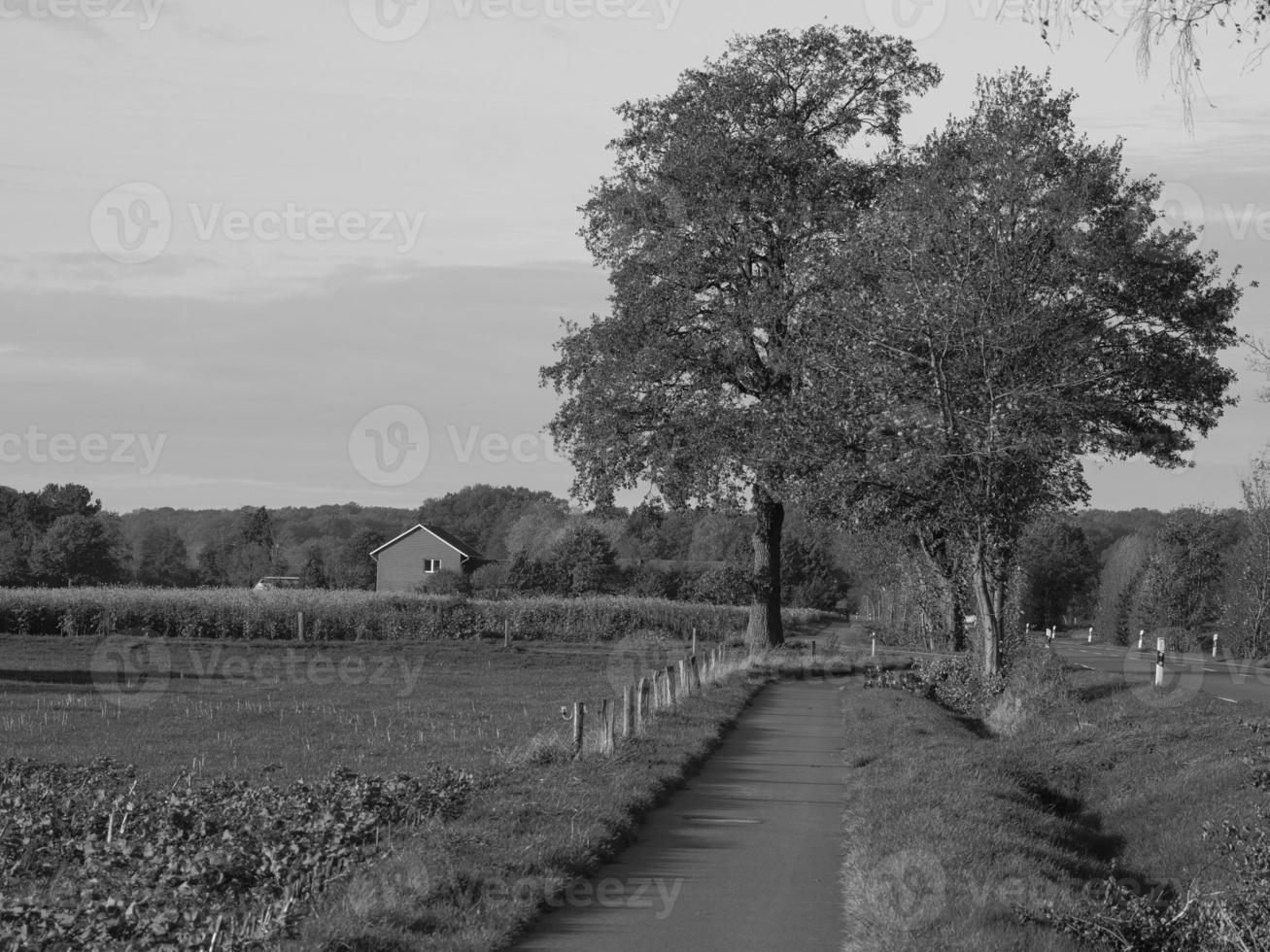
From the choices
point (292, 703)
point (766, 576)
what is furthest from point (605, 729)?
point (766, 576)

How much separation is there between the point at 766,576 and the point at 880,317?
15.3 metres

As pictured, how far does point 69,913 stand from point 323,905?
150 cm

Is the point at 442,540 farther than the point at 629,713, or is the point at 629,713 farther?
the point at 442,540

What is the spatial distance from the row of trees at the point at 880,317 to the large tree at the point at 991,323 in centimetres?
5

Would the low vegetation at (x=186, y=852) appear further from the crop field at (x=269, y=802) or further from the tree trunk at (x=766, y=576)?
the tree trunk at (x=766, y=576)

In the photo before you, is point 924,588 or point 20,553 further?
point 20,553

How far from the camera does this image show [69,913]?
27.6ft

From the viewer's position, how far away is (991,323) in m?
25.6

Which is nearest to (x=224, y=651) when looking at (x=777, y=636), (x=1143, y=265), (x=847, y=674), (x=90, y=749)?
(x=777, y=636)

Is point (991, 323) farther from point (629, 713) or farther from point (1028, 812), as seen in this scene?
point (1028, 812)

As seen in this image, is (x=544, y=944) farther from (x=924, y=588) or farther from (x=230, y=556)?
(x=230, y=556)

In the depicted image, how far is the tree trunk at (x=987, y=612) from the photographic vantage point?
26391 mm

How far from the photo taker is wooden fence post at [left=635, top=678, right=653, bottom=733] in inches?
758

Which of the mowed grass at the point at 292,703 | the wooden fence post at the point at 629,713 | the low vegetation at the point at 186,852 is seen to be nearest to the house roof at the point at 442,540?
the mowed grass at the point at 292,703
